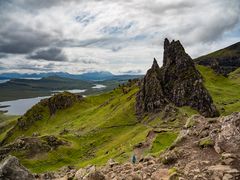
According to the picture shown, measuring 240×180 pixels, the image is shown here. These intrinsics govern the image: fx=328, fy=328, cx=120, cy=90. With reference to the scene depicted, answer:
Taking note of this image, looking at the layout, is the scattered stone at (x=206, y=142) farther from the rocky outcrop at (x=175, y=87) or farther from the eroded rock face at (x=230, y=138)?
the rocky outcrop at (x=175, y=87)

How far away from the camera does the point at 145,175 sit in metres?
23.2

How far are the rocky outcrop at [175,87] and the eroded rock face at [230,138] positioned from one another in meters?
97.9

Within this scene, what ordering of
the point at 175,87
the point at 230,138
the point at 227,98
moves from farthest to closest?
the point at 227,98 < the point at 175,87 < the point at 230,138

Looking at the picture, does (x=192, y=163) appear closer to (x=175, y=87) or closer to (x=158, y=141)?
(x=158, y=141)

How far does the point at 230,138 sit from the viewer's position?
80.1 feet

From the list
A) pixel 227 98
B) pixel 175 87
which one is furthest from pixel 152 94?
pixel 227 98

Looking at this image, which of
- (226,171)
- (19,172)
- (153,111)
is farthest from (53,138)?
(226,171)

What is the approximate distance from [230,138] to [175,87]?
370 ft

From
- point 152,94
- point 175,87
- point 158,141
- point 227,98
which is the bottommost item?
point 227,98

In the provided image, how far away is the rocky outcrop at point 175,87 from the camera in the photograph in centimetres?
12650

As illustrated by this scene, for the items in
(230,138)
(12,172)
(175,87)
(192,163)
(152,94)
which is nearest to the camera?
(192,163)

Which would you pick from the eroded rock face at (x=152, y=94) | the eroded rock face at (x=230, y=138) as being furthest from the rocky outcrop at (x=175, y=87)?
the eroded rock face at (x=230, y=138)

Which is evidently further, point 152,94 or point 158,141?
point 152,94

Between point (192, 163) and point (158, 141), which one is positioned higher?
point (192, 163)
